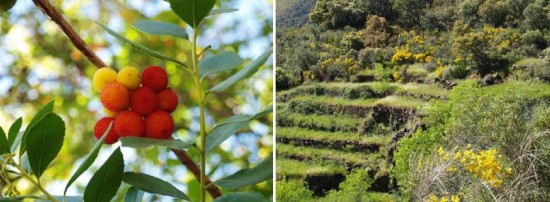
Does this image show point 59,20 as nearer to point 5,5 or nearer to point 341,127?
point 5,5

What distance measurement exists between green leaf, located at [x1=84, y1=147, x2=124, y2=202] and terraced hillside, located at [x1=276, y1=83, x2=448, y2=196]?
125 centimetres

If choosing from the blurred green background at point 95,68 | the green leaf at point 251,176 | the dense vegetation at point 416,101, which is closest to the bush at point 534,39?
the dense vegetation at point 416,101

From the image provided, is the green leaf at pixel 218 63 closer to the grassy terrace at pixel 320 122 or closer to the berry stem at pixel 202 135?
the berry stem at pixel 202 135

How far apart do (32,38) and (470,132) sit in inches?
66.1

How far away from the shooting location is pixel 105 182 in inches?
26.9

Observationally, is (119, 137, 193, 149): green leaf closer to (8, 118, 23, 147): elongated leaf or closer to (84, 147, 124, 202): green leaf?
(84, 147, 124, 202): green leaf

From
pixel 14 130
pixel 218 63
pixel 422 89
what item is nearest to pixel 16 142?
pixel 14 130

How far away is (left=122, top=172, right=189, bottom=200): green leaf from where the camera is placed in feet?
2.43

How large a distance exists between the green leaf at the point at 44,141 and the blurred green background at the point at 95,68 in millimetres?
1758

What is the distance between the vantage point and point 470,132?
177cm

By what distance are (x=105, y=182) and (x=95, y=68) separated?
200 cm

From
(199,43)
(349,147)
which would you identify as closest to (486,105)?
(349,147)

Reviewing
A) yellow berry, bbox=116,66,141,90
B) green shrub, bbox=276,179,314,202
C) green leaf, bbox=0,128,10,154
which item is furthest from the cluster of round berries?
green shrub, bbox=276,179,314,202

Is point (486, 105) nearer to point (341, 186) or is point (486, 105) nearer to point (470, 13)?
point (470, 13)
